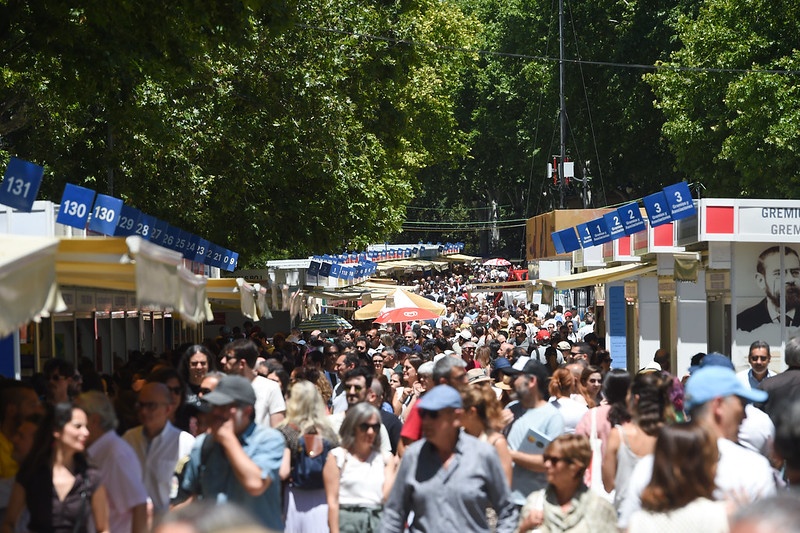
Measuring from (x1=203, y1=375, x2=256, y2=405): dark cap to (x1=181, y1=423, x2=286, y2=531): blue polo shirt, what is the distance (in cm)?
29

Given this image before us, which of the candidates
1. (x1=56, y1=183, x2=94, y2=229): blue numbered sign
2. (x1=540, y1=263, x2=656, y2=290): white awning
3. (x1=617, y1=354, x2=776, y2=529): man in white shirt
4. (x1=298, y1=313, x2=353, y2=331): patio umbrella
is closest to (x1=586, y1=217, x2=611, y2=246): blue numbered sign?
(x1=540, y1=263, x2=656, y2=290): white awning

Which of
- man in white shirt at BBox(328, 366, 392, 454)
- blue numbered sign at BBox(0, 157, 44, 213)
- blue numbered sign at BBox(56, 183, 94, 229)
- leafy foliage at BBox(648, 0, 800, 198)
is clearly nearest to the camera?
man in white shirt at BBox(328, 366, 392, 454)

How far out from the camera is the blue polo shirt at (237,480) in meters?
6.54

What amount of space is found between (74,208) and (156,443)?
7.73 metres

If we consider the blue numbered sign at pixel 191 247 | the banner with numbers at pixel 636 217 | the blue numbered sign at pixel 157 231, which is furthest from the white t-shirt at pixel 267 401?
the blue numbered sign at pixel 191 247

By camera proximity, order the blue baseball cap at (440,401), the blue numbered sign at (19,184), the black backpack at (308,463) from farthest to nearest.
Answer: the blue numbered sign at (19,184) → the black backpack at (308,463) → the blue baseball cap at (440,401)

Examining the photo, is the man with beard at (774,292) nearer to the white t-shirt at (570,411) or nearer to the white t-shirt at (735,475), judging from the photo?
the white t-shirt at (570,411)

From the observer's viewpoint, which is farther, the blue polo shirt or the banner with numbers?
the banner with numbers

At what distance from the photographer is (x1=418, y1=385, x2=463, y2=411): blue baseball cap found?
6191 millimetres

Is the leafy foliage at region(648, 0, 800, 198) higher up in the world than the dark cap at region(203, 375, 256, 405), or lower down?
higher up

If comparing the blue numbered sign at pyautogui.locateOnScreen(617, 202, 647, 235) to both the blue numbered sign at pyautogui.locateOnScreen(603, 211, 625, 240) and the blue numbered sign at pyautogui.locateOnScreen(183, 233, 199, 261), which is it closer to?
the blue numbered sign at pyautogui.locateOnScreen(603, 211, 625, 240)

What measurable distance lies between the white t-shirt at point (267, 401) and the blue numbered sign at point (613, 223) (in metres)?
10.8

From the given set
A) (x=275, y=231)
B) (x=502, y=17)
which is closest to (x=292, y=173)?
(x=275, y=231)

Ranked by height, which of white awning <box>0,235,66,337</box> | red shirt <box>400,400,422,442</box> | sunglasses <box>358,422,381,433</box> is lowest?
red shirt <box>400,400,422,442</box>
